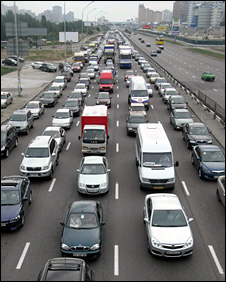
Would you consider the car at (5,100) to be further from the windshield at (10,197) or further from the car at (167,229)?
the car at (167,229)

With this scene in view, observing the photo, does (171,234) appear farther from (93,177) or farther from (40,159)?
(40,159)

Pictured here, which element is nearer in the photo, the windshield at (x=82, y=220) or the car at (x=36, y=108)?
the windshield at (x=82, y=220)

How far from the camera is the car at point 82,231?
12.2 metres

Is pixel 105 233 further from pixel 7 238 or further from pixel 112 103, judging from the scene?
pixel 112 103

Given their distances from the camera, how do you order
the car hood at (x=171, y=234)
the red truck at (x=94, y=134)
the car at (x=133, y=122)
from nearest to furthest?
the car hood at (x=171, y=234)
the red truck at (x=94, y=134)
the car at (x=133, y=122)

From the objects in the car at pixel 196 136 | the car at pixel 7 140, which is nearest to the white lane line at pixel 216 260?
the car at pixel 196 136

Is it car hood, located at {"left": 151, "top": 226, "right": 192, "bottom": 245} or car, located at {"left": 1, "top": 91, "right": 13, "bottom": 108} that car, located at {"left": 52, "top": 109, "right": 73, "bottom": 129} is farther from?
car hood, located at {"left": 151, "top": 226, "right": 192, "bottom": 245}

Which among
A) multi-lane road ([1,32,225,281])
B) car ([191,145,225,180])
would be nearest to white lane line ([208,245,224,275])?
multi-lane road ([1,32,225,281])

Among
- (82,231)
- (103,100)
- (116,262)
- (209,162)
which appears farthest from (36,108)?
(116,262)

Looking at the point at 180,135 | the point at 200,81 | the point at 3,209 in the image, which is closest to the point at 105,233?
the point at 3,209

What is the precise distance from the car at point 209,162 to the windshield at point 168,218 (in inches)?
244

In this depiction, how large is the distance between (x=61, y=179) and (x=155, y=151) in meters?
5.33

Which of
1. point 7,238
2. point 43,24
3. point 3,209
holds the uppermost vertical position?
point 43,24

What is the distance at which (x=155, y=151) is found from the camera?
18406 millimetres
